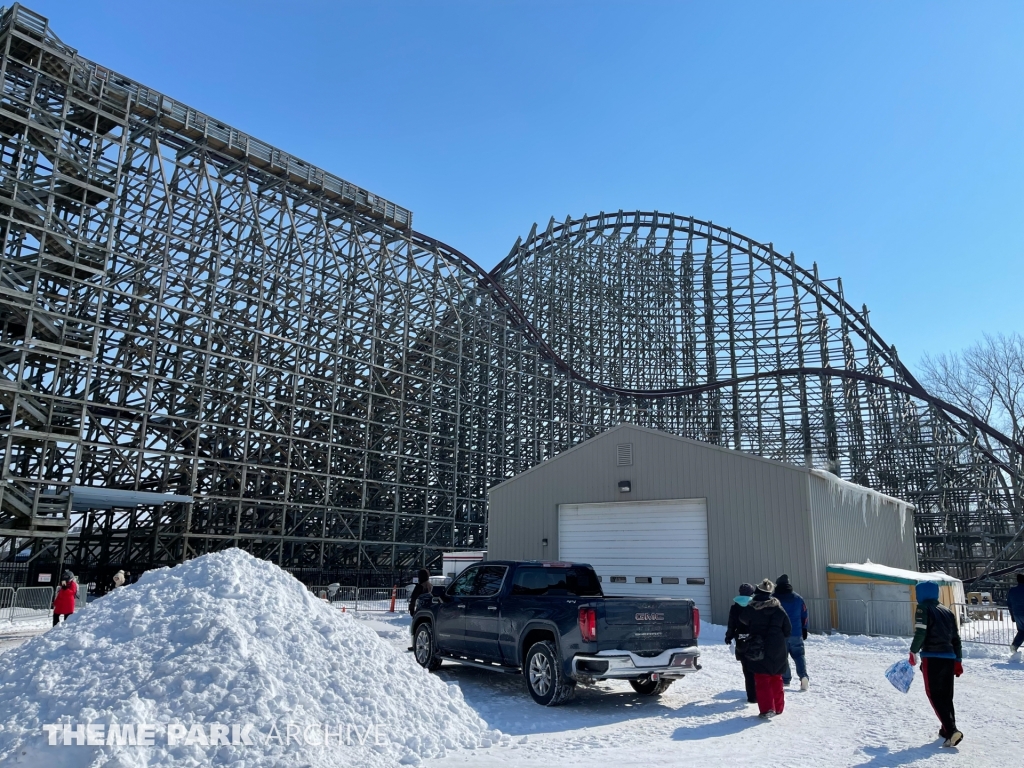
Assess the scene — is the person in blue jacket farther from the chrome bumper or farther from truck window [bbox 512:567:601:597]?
truck window [bbox 512:567:601:597]

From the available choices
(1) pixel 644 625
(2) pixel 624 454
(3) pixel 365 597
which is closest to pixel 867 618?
(2) pixel 624 454

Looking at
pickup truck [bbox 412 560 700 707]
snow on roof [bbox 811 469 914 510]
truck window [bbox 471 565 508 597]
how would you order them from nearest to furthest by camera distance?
pickup truck [bbox 412 560 700 707] → truck window [bbox 471 565 508 597] → snow on roof [bbox 811 469 914 510]

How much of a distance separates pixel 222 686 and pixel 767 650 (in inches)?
211

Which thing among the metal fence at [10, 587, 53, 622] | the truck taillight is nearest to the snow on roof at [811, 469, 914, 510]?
the truck taillight

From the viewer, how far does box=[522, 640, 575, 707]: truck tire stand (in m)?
8.47

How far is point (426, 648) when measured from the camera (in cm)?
1084

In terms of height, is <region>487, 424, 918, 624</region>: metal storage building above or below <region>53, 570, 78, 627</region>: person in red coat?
above

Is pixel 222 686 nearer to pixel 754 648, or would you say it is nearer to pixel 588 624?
pixel 588 624

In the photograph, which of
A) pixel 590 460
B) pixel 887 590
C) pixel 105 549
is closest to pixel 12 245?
pixel 105 549

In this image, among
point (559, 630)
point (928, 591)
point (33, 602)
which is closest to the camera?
point (928, 591)

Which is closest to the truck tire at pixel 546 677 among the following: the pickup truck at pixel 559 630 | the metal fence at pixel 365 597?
the pickup truck at pixel 559 630

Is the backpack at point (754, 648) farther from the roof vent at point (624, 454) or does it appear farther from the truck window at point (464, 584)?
the roof vent at point (624, 454)

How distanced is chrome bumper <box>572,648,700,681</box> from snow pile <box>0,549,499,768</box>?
1.51 metres

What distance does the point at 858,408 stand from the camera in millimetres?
32625
